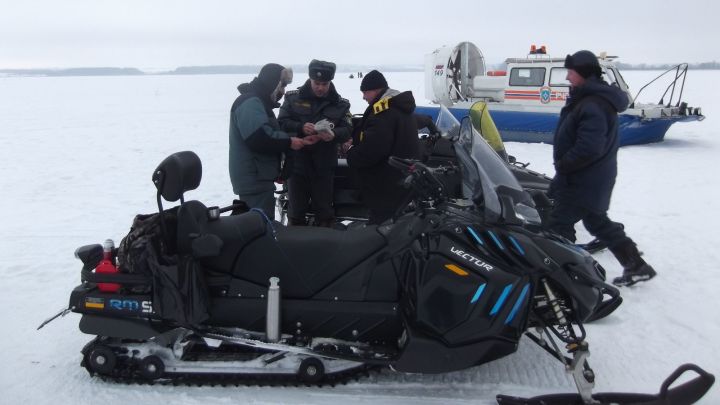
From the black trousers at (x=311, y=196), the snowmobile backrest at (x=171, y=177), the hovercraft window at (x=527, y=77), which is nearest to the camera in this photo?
the snowmobile backrest at (x=171, y=177)

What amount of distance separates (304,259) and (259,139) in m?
1.15

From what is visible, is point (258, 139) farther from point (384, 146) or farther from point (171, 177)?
point (171, 177)

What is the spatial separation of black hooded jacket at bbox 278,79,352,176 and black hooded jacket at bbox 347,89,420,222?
0.34 metres

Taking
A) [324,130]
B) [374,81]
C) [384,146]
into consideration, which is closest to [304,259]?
[384,146]

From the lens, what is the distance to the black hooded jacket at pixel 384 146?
392 centimetres

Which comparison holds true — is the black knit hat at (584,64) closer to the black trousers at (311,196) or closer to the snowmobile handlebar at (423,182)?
the snowmobile handlebar at (423,182)

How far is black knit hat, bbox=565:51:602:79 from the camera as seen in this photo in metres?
3.85

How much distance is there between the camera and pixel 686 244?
507 cm

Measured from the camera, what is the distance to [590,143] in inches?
149

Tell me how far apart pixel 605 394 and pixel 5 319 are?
3.30 m

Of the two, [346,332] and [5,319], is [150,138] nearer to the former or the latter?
[5,319]

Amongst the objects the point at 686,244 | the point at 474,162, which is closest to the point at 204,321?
the point at 474,162

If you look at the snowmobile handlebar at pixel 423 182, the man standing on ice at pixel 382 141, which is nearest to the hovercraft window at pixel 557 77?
the man standing on ice at pixel 382 141

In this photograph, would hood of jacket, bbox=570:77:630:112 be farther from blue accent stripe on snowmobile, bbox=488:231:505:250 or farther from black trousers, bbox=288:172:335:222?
black trousers, bbox=288:172:335:222
